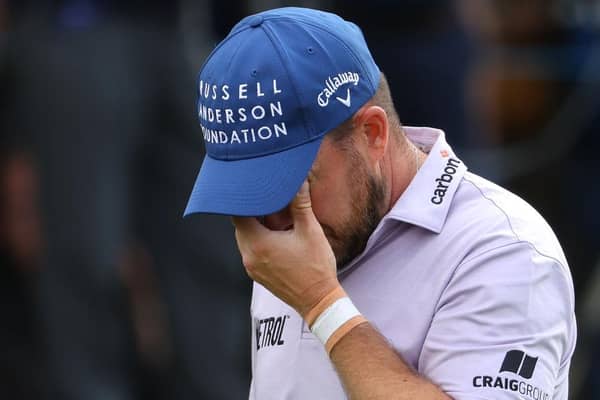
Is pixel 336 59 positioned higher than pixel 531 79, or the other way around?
pixel 336 59

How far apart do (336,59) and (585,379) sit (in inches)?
161

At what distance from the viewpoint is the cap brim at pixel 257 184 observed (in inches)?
116

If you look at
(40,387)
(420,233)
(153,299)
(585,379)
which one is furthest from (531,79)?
(420,233)

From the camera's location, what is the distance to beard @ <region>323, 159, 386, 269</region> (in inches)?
121

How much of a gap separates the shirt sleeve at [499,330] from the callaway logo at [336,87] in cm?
41

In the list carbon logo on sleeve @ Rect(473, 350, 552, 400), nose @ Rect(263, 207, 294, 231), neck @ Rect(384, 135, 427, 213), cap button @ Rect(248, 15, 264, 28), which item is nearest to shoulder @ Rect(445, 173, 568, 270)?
neck @ Rect(384, 135, 427, 213)

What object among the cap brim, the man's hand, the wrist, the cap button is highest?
the cap button

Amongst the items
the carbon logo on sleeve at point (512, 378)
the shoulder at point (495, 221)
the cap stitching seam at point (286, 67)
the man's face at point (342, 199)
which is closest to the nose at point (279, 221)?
the man's face at point (342, 199)

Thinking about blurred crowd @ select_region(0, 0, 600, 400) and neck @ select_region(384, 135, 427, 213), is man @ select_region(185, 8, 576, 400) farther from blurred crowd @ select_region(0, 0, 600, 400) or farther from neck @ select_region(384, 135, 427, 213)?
blurred crowd @ select_region(0, 0, 600, 400)

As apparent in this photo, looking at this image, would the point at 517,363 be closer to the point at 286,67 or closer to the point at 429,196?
the point at 429,196

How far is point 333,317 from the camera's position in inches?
116

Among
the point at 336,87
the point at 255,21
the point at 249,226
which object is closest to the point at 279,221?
the point at 249,226

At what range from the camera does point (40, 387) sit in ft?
22.6

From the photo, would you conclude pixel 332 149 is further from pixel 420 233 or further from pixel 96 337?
pixel 96 337
